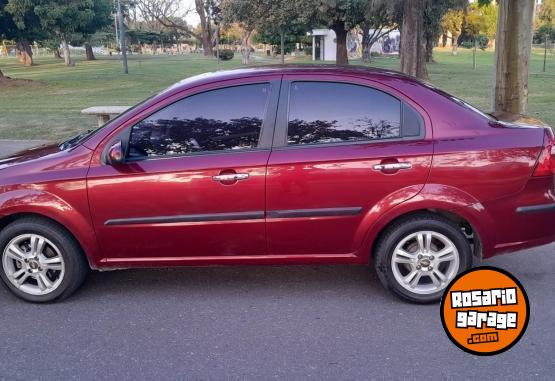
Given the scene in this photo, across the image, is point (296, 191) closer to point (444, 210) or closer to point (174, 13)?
point (444, 210)

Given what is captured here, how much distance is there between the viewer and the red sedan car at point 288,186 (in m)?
3.68

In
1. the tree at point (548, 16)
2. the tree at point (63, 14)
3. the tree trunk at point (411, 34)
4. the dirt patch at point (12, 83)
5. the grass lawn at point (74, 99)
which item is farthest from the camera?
the tree at point (548, 16)

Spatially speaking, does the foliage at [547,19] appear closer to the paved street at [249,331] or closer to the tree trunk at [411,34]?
the tree trunk at [411,34]

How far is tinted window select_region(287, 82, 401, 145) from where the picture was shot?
12.5 ft

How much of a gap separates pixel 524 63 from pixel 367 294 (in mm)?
5329

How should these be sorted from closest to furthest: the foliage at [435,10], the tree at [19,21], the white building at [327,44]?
the tree at [19,21], the foliage at [435,10], the white building at [327,44]

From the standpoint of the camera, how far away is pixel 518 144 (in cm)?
371

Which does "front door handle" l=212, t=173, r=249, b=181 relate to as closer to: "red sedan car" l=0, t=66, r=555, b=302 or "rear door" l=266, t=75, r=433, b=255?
"red sedan car" l=0, t=66, r=555, b=302

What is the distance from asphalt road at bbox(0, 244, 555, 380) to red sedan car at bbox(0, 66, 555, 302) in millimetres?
294

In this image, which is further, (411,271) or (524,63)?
(524,63)

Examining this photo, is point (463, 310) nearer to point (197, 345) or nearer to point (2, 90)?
point (197, 345)

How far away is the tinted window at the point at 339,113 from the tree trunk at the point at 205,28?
67119 millimetres

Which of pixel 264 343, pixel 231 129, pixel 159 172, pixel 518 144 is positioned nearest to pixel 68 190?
pixel 159 172

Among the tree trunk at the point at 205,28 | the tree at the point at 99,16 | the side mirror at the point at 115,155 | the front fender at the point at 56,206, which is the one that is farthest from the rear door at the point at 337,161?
the tree trunk at the point at 205,28
